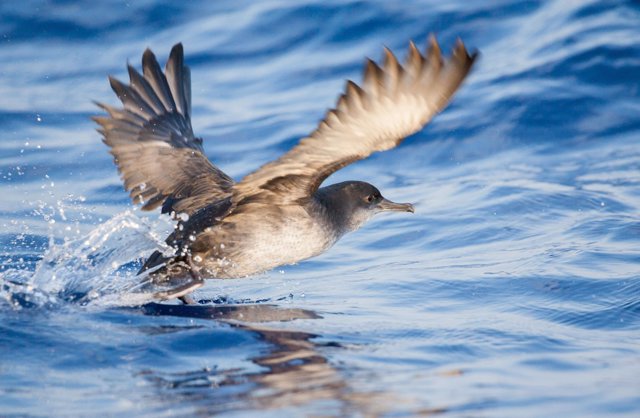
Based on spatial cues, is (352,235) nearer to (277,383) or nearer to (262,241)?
(262,241)

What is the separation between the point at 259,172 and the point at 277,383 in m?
1.59

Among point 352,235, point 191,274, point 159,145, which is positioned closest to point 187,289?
point 191,274

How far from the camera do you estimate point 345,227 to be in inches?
281

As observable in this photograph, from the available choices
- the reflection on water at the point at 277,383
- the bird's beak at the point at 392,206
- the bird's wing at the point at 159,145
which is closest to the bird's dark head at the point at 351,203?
the bird's beak at the point at 392,206

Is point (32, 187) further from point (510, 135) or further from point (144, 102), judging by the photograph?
point (510, 135)

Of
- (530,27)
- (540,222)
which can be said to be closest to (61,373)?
(540,222)

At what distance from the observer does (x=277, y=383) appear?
16.7ft

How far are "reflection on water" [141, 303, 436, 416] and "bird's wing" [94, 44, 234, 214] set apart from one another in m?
1.34

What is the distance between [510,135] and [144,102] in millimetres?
4950

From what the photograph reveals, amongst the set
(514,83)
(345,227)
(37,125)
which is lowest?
(345,227)

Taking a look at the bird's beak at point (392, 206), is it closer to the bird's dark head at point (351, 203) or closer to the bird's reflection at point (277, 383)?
the bird's dark head at point (351, 203)

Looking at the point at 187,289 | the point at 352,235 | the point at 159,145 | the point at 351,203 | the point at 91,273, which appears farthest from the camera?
the point at 352,235

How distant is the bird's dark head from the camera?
7020mm

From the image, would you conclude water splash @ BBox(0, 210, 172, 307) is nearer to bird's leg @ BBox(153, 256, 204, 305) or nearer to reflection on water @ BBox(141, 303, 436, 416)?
bird's leg @ BBox(153, 256, 204, 305)
